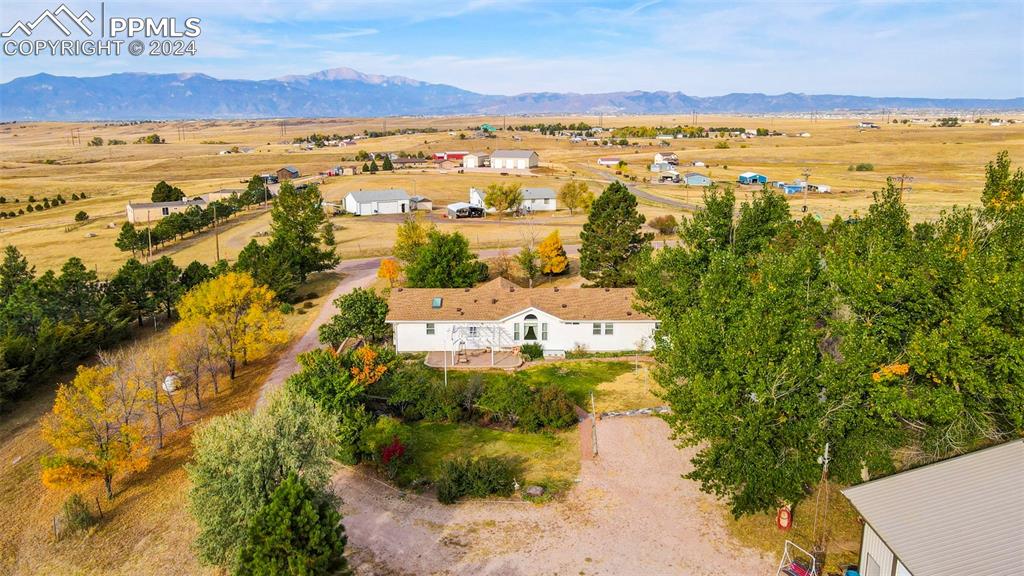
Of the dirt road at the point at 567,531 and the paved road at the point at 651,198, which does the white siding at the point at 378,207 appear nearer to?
the paved road at the point at 651,198

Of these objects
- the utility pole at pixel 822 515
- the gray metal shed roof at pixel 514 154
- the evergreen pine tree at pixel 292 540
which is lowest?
the utility pole at pixel 822 515

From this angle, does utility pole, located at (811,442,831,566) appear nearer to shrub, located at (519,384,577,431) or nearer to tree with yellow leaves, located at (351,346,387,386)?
shrub, located at (519,384,577,431)

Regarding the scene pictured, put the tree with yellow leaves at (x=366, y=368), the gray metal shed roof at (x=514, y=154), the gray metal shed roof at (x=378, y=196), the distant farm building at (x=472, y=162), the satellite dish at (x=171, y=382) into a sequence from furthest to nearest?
1. the distant farm building at (x=472, y=162)
2. the gray metal shed roof at (x=514, y=154)
3. the gray metal shed roof at (x=378, y=196)
4. the satellite dish at (x=171, y=382)
5. the tree with yellow leaves at (x=366, y=368)

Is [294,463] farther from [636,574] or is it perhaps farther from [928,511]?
[928,511]

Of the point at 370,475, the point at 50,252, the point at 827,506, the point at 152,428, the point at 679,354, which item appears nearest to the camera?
the point at 679,354

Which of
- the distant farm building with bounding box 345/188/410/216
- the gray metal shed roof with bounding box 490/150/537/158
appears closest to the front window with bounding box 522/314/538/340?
the distant farm building with bounding box 345/188/410/216

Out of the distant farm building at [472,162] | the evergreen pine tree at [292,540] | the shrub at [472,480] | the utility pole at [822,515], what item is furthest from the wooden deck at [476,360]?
the distant farm building at [472,162]

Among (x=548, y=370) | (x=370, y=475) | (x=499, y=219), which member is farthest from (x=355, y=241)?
(x=370, y=475)
